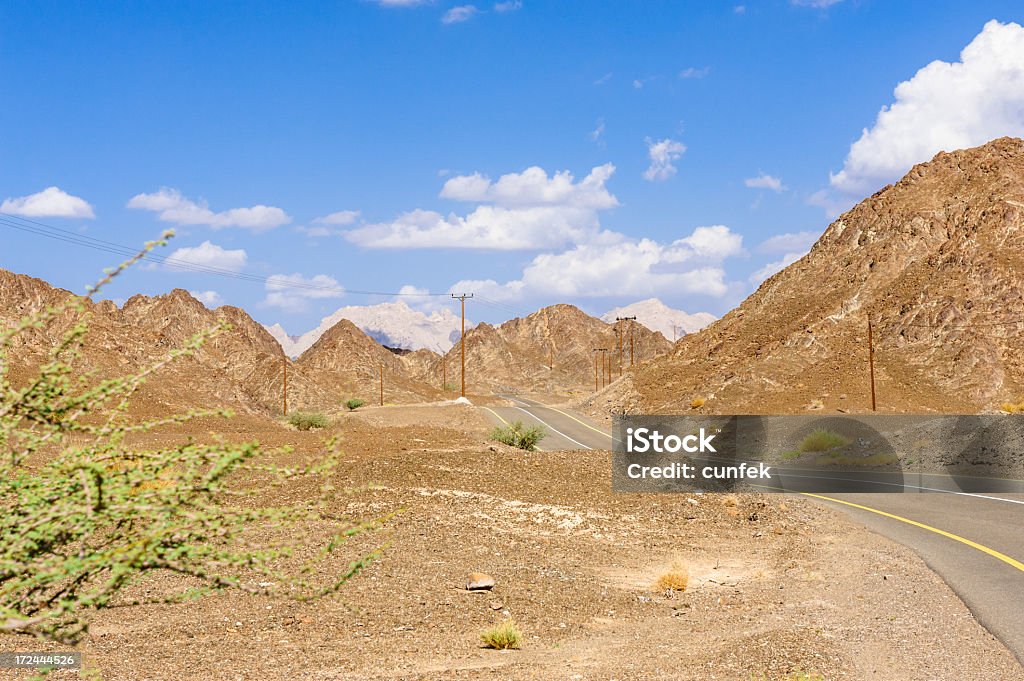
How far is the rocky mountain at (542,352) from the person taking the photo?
16375cm

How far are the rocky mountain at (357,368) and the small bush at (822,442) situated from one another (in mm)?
62434

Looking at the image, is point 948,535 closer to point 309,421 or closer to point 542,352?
point 309,421

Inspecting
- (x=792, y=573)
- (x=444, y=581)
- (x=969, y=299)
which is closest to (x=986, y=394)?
(x=969, y=299)

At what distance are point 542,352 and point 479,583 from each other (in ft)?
576

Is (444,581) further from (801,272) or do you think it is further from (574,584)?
(801,272)

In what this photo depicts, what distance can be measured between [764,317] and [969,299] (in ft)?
58.4

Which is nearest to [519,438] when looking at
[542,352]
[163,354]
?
[163,354]

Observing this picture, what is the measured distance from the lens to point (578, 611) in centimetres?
1225

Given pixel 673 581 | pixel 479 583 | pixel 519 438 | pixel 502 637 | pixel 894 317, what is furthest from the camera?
pixel 894 317

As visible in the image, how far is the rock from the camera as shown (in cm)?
1294

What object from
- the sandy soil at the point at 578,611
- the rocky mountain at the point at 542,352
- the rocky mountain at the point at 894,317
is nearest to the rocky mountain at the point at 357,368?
the rocky mountain at the point at 542,352

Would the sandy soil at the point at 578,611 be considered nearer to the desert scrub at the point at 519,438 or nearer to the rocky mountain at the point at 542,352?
the desert scrub at the point at 519,438

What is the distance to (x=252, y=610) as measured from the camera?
11680 millimetres

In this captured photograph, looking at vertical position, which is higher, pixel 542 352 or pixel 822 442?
pixel 542 352
